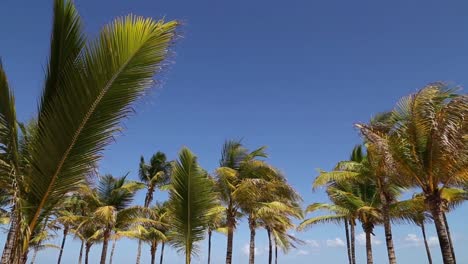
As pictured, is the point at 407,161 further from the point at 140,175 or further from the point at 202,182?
the point at 140,175

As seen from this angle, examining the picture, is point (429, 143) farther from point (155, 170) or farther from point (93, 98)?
point (155, 170)

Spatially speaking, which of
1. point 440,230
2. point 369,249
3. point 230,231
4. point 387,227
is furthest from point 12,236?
point 369,249

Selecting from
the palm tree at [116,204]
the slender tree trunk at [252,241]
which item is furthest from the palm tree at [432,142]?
the palm tree at [116,204]

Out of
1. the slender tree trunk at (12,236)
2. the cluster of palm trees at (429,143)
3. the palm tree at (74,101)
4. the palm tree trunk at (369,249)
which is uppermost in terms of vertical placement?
the cluster of palm trees at (429,143)

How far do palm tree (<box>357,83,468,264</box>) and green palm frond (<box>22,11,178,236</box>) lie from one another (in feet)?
38.5

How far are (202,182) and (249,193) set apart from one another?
1319 centimetres

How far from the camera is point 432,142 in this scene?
13461 mm

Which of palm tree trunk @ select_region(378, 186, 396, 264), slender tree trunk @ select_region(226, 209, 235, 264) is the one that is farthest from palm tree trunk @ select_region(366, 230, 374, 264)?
slender tree trunk @ select_region(226, 209, 235, 264)

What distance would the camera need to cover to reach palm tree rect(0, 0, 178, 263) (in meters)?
3.96

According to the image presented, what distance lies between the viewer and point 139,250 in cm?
3659

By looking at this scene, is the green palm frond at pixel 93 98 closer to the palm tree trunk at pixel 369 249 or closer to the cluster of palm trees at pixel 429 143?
the cluster of palm trees at pixel 429 143

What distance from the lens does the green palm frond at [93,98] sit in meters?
3.94

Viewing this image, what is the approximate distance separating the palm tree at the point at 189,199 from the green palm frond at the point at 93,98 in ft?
12.0

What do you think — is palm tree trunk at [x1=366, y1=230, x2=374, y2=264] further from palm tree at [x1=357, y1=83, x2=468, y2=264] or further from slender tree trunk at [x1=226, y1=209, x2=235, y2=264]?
palm tree at [x1=357, y1=83, x2=468, y2=264]
